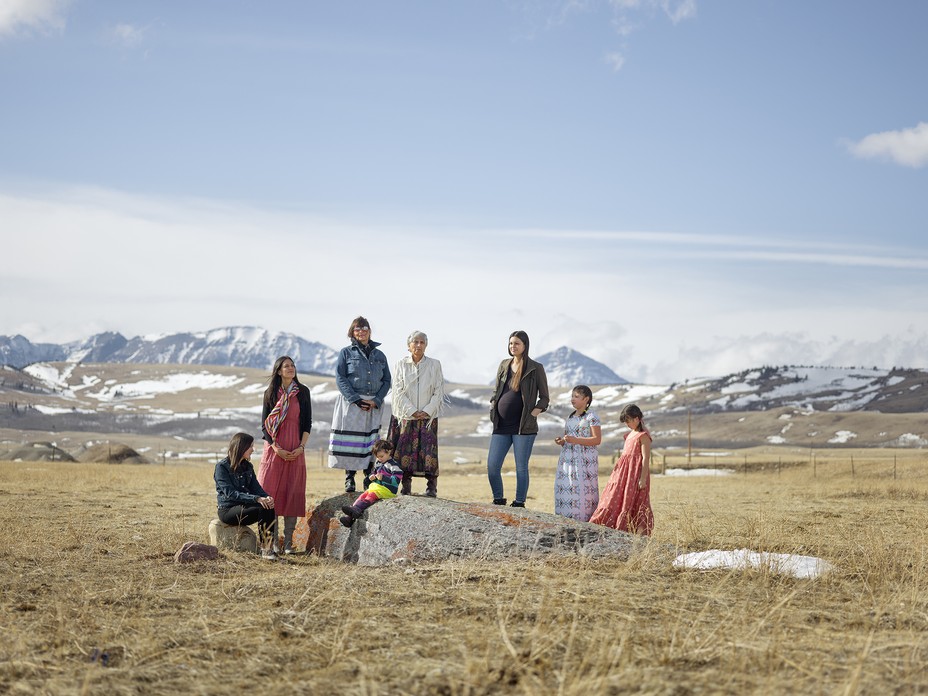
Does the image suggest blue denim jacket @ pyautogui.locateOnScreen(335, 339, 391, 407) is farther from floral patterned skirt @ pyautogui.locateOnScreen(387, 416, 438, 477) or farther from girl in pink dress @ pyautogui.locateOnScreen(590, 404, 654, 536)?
girl in pink dress @ pyautogui.locateOnScreen(590, 404, 654, 536)

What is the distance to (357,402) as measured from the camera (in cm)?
979

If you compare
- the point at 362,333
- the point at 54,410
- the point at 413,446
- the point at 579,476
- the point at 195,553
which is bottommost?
the point at 54,410

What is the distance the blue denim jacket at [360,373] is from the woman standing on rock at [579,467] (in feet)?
6.82

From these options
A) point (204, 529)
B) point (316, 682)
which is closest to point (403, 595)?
point (316, 682)

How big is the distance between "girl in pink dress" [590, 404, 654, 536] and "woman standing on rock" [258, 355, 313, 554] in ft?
10.6

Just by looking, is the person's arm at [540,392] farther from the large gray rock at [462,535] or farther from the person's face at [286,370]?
the person's face at [286,370]

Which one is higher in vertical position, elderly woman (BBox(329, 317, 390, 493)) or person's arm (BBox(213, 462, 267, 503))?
elderly woman (BBox(329, 317, 390, 493))

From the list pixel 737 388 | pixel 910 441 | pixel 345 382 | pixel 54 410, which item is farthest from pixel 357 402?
pixel 737 388

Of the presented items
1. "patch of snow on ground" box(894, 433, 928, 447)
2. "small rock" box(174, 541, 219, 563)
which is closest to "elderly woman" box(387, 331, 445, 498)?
"small rock" box(174, 541, 219, 563)

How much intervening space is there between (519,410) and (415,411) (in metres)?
1.13

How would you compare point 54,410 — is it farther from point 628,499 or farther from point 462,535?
point 462,535

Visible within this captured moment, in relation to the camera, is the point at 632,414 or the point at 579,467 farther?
the point at 579,467

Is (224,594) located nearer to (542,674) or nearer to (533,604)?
(533,604)

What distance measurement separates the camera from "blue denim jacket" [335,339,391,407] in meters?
9.84
